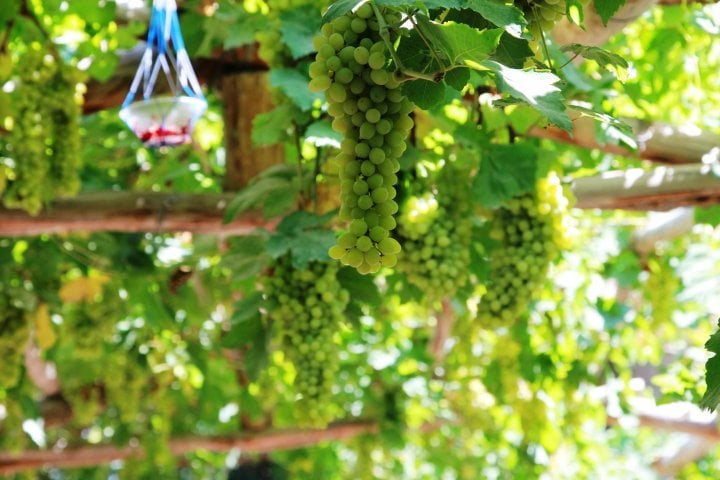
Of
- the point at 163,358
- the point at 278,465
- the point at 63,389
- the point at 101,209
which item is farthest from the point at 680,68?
the point at 278,465

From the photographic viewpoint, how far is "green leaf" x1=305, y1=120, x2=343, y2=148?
1552mm

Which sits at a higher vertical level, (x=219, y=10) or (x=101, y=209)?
(x=219, y=10)

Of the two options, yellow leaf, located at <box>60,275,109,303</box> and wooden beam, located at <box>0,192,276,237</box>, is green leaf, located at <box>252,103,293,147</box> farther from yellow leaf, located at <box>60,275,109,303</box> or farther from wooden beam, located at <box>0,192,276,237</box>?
yellow leaf, located at <box>60,275,109,303</box>

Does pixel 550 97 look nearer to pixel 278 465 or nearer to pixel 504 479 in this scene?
pixel 504 479

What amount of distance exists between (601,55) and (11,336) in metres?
2.22

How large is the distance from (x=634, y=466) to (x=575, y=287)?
3.07m

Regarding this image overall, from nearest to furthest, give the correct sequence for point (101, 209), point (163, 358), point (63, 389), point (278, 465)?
point (101, 209) → point (163, 358) → point (63, 389) → point (278, 465)

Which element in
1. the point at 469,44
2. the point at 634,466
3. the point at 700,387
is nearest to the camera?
the point at 469,44

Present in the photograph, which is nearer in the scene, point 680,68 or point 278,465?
point 680,68

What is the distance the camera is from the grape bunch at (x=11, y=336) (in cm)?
262

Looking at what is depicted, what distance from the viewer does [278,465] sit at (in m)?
5.48

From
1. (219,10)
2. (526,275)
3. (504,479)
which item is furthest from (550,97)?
(504,479)

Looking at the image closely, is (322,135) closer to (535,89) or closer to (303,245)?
(303,245)

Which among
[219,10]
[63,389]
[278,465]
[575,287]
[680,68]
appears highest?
[219,10]
